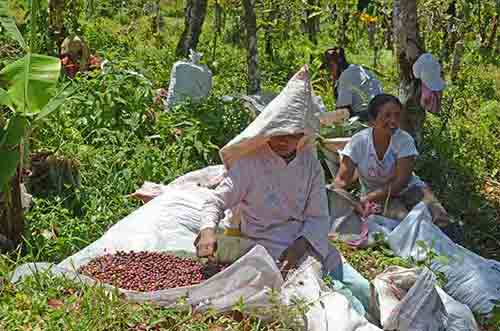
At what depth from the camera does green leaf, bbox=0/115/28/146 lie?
3.68 meters

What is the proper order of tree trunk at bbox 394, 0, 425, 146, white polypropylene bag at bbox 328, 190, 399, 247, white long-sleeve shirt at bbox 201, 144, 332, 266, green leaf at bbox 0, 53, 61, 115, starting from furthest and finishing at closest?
tree trunk at bbox 394, 0, 425, 146 → white polypropylene bag at bbox 328, 190, 399, 247 → green leaf at bbox 0, 53, 61, 115 → white long-sleeve shirt at bbox 201, 144, 332, 266

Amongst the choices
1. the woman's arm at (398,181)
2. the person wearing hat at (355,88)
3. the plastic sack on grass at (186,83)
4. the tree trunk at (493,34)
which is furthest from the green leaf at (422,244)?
the tree trunk at (493,34)

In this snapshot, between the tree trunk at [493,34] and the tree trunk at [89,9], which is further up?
the tree trunk at [89,9]

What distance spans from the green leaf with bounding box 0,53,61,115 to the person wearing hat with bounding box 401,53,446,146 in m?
3.03

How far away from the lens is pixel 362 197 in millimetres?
5027

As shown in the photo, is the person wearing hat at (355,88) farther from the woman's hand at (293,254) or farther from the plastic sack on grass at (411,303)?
the plastic sack on grass at (411,303)

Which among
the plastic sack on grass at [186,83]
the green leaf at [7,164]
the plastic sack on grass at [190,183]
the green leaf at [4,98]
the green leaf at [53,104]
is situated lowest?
the plastic sack on grass at [190,183]

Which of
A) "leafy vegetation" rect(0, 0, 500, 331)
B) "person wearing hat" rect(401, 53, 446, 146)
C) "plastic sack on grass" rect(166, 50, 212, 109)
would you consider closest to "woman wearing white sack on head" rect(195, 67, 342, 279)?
"leafy vegetation" rect(0, 0, 500, 331)

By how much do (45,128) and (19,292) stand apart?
2865 millimetres

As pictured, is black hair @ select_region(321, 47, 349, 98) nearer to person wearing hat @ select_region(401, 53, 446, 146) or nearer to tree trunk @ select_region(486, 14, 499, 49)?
person wearing hat @ select_region(401, 53, 446, 146)

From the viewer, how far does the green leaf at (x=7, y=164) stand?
11.7 ft

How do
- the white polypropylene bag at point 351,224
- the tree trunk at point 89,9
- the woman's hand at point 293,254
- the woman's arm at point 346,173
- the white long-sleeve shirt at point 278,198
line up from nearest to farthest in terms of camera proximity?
the woman's hand at point 293,254, the white long-sleeve shirt at point 278,198, the white polypropylene bag at point 351,224, the woman's arm at point 346,173, the tree trunk at point 89,9

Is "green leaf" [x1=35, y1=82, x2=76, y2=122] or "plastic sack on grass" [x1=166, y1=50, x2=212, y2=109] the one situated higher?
"green leaf" [x1=35, y1=82, x2=76, y2=122]

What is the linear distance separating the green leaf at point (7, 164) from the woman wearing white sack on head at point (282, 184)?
0.92 metres
